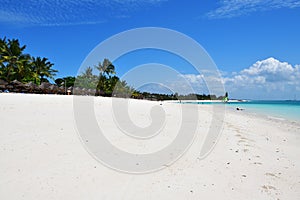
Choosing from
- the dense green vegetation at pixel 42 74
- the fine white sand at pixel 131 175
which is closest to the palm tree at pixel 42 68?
the dense green vegetation at pixel 42 74

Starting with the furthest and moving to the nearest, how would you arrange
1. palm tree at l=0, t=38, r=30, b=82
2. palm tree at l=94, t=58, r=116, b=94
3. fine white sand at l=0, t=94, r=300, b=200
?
palm tree at l=94, t=58, r=116, b=94, palm tree at l=0, t=38, r=30, b=82, fine white sand at l=0, t=94, r=300, b=200

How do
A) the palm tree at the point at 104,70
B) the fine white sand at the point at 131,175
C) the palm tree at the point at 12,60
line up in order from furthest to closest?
the palm tree at the point at 104,70 → the palm tree at the point at 12,60 → the fine white sand at the point at 131,175

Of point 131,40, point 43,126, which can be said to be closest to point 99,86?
point 131,40

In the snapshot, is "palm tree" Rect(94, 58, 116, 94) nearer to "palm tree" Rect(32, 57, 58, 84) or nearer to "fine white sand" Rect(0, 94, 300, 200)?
"palm tree" Rect(32, 57, 58, 84)

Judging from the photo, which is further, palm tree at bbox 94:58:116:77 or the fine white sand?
palm tree at bbox 94:58:116:77

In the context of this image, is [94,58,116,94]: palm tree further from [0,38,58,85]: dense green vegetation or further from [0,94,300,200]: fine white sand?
[0,94,300,200]: fine white sand

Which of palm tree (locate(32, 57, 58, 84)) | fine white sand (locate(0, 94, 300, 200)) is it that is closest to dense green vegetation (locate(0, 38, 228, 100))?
palm tree (locate(32, 57, 58, 84))

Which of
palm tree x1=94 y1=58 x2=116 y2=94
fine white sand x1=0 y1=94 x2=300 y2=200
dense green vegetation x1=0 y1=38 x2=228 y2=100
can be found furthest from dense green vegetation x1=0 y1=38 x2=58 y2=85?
fine white sand x1=0 y1=94 x2=300 y2=200

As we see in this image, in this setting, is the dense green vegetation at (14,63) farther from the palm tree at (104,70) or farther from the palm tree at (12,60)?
the palm tree at (104,70)

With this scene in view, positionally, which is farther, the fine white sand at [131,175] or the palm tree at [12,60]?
the palm tree at [12,60]

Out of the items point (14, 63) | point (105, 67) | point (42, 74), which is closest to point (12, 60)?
point (14, 63)

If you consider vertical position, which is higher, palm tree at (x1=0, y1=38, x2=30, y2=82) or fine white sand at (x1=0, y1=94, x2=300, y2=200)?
palm tree at (x1=0, y1=38, x2=30, y2=82)

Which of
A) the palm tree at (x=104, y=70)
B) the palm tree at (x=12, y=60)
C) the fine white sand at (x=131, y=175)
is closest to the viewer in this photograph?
the fine white sand at (x=131, y=175)

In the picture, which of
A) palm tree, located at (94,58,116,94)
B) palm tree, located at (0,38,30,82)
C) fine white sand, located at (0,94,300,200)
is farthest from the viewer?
palm tree, located at (94,58,116,94)
